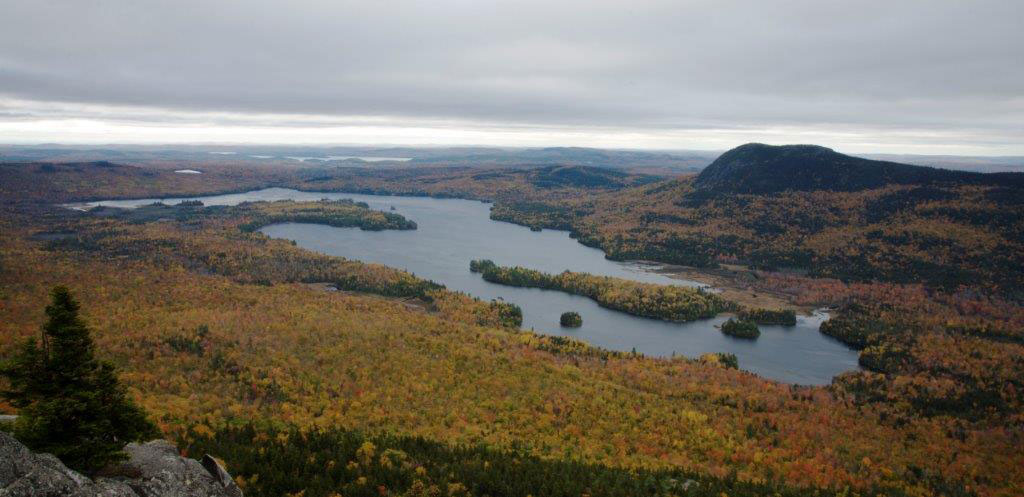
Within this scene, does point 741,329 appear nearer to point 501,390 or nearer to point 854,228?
point 501,390

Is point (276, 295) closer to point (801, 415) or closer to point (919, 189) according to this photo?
point (801, 415)

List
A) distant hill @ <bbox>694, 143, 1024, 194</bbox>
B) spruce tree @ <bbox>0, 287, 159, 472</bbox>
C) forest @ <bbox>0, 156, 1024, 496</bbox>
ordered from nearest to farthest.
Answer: spruce tree @ <bbox>0, 287, 159, 472</bbox> → forest @ <bbox>0, 156, 1024, 496</bbox> → distant hill @ <bbox>694, 143, 1024, 194</bbox>

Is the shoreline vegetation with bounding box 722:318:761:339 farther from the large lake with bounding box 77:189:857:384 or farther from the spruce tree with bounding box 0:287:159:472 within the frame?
the spruce tree with bounding box 0:287:159:472

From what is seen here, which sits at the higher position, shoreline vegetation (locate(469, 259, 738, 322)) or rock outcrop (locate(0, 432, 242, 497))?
rock outcrop (locate(0, 432, 242, 497))

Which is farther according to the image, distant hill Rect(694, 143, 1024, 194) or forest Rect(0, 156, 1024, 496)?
distant hill Rect(694, 143, 1024, 194)

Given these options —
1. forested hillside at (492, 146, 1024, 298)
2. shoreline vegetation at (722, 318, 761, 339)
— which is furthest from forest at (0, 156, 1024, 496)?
shoreline vegetation at (722, 318, 761, 339)

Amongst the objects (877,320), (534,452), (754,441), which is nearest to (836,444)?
(754,441)
